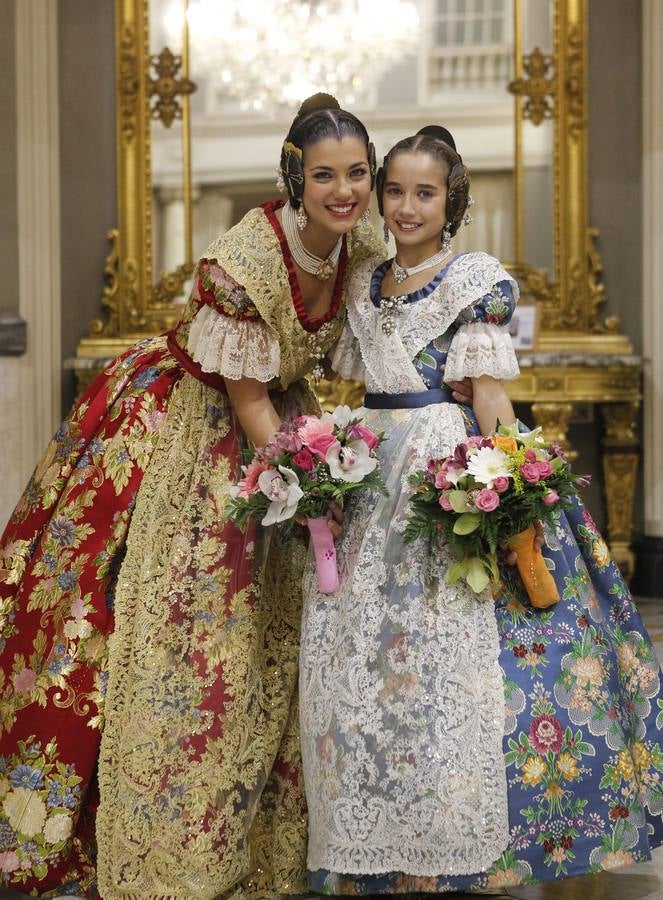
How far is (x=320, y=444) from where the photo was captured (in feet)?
7.82

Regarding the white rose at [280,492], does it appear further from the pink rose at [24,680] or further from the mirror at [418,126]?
the mirror at [418,126]

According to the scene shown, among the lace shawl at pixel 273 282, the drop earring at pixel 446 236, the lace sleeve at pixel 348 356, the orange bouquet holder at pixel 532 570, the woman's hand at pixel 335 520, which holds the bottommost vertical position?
the orange bouquet holder at pixel 532 570

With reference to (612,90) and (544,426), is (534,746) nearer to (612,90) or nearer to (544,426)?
(544,426)

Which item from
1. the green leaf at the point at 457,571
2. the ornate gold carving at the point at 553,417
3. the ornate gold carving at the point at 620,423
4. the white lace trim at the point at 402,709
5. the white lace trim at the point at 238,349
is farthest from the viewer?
the ornate gold carving at the point at 620,423

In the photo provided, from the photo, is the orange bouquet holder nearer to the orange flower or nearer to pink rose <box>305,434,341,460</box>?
the orange flower

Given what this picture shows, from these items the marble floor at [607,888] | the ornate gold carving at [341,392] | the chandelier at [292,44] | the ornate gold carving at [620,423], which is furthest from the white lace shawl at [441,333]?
the chandelier at [292,44]

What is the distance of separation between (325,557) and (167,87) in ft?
15.0

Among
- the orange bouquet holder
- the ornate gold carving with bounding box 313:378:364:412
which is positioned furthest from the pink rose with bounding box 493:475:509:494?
the ornate gold carving with bounding box 313:378:364:412

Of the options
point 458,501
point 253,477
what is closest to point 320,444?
point 253,477

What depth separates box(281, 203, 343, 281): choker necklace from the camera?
265 cm

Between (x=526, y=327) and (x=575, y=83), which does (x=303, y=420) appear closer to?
(x=526, y=327)

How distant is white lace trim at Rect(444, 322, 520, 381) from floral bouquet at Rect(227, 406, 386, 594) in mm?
204

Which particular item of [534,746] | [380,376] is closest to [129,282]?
[380,376]

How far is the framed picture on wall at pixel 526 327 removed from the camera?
19.4ft
